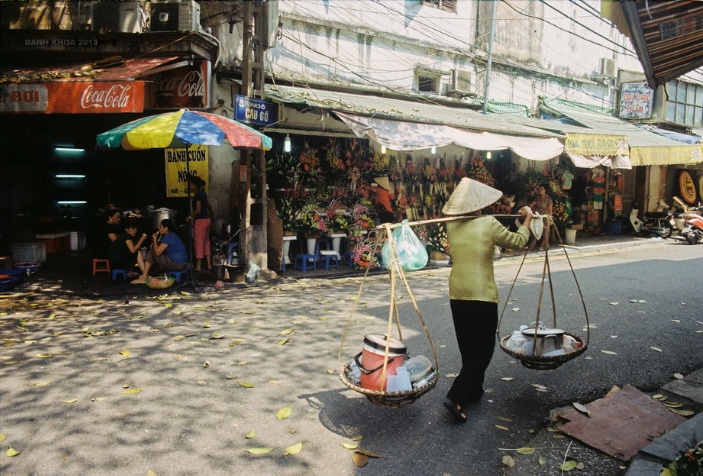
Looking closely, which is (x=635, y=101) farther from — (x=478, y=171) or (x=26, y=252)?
(x=26, y=252)

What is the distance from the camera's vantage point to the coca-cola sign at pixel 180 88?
10031 mm

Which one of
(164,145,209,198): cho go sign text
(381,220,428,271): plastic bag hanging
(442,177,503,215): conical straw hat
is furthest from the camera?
(164,145,209,198): cho go sign text

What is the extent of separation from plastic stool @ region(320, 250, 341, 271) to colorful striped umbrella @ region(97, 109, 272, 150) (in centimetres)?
332

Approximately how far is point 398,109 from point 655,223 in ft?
39.3

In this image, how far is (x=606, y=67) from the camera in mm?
20422

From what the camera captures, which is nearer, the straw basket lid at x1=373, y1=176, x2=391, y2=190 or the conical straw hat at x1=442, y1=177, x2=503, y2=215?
the conical straw hat at x1=442, y1=177, x2=503, y2=215

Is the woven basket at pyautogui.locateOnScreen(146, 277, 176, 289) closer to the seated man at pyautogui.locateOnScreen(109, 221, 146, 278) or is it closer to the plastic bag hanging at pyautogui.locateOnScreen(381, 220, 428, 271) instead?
the seated man at pyautogui.locateOnScreen(109, 221, 146, 278)

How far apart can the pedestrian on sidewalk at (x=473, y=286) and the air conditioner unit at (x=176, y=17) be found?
25.0ft

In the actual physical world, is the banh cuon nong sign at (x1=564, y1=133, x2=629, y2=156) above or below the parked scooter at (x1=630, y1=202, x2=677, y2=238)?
above

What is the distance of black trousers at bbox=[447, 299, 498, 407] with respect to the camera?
4012mm

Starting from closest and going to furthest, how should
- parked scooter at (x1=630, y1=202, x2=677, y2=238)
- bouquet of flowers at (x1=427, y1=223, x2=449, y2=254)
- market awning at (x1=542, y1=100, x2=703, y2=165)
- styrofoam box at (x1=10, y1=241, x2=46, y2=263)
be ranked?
styrofoam box at (x1=10, y1=241, x2=46, y2=263)
bouquet of flowers at (x1=427, y1=223, x2=449, y2=254)
market awning at (x1=542, y1=100, x2=703, y2=165)
parked scooter at (x1=630, y1=202, x2=677, y2=238)

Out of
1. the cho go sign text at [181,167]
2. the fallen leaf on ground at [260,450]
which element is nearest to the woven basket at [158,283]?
the cho go sign text at [181,167]

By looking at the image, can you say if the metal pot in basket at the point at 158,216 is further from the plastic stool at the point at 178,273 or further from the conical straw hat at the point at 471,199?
the conical straw hat at the point at 471,199

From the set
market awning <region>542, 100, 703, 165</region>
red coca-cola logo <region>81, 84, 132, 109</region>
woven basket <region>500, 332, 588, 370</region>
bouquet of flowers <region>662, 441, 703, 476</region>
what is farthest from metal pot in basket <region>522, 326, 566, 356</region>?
market awning <region>542, 100, 703, 165</region>
